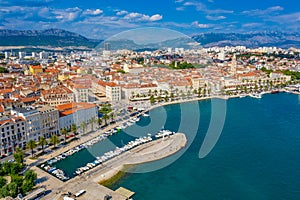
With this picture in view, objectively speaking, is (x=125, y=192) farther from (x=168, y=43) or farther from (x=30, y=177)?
(x=168, y=43)

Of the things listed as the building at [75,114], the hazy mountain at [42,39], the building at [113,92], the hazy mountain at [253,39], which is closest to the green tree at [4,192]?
the building at [75,114]

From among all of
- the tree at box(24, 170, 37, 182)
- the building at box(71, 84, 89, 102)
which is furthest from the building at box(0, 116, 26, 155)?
the building at box(71, 84, 89, 102)

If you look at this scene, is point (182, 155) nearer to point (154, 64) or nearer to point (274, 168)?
point (274, 168)

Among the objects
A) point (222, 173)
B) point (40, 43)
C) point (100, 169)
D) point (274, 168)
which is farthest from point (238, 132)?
point (40, 43)

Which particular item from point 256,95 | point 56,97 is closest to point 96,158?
point 56,97

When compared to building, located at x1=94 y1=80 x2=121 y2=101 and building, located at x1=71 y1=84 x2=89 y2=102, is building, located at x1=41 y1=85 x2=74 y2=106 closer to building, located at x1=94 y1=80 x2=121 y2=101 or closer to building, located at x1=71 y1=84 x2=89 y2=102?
building, located at x1=71 y1=84 x2=89 y2=102

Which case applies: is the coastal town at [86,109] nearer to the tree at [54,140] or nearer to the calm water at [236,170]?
the tree at [54,140]
